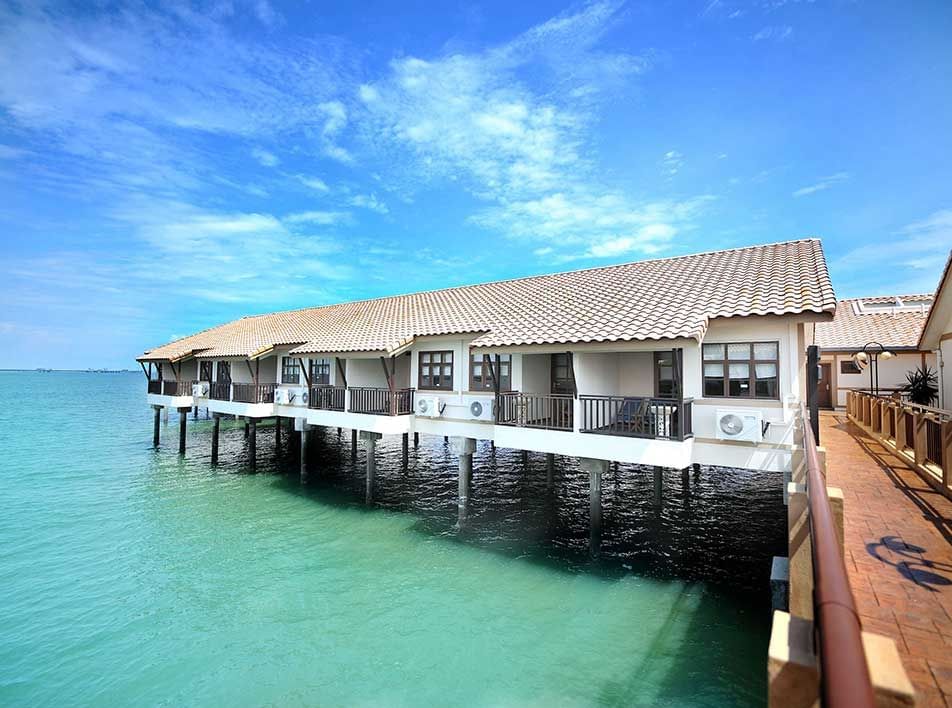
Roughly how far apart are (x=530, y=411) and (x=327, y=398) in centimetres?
976

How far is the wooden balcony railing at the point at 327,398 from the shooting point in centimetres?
1969

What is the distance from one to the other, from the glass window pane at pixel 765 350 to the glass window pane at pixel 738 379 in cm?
35

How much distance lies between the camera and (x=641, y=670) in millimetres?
8633

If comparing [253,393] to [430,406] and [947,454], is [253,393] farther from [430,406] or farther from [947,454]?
[947,454]

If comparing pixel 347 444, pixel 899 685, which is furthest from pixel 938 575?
pixel 347 444

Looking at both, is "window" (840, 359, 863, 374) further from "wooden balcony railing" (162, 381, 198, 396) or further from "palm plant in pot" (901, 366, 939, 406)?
"wooden balcony railing" (162, 381, 198, 396)

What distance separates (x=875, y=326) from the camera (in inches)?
944

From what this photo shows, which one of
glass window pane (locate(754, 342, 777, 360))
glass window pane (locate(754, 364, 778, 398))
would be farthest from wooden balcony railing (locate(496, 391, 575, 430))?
glass window pane (locate(754, 342, 777, 360))

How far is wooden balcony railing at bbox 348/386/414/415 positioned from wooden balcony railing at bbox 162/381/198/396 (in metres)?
16.6

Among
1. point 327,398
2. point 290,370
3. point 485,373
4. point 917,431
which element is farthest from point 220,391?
point 917,431

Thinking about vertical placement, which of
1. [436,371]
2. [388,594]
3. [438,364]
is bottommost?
[388,594]

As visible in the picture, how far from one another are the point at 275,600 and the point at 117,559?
6260 millimetres

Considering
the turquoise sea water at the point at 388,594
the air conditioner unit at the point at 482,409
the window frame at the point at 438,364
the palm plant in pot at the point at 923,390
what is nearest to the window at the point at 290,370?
the turquoise sea water at the point at 388,594

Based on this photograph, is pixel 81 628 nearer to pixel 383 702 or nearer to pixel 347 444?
pixel 383 702
